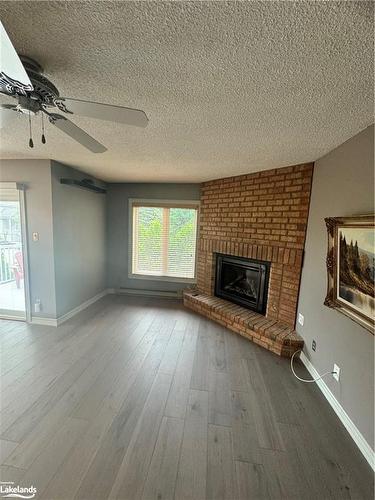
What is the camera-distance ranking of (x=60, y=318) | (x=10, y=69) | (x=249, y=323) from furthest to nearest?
1. (x=60, y=318)
2. (x=249, y=323)
3. (x=10, y=69)

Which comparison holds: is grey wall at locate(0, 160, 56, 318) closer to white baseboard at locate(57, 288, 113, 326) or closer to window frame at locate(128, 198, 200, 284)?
white baseboard at locate(57, 288, 113, 326)

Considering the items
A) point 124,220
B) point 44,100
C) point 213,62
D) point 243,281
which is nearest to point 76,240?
point 124,220

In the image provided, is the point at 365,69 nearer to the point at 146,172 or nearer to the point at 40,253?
the point at 146,172

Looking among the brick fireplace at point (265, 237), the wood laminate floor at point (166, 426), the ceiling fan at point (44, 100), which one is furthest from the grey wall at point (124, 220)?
the ceiling fan at point (44, 100)

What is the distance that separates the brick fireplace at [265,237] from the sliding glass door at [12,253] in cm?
272

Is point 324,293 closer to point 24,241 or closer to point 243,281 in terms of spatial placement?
point 243,281

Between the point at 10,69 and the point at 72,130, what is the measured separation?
21.0 inches

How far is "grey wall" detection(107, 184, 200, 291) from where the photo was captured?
13.6 feet

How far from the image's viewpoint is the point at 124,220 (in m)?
4.41

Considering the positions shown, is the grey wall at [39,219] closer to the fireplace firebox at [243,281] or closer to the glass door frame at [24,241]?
the glass door frame at [24,241]

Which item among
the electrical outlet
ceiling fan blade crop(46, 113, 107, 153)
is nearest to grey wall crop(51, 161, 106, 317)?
ceiling fan blade crop(46, 113, 107, 153)

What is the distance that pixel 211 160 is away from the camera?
2590mm

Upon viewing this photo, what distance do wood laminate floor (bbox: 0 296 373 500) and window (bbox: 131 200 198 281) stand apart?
6.04 ft

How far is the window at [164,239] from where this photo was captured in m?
4.20
